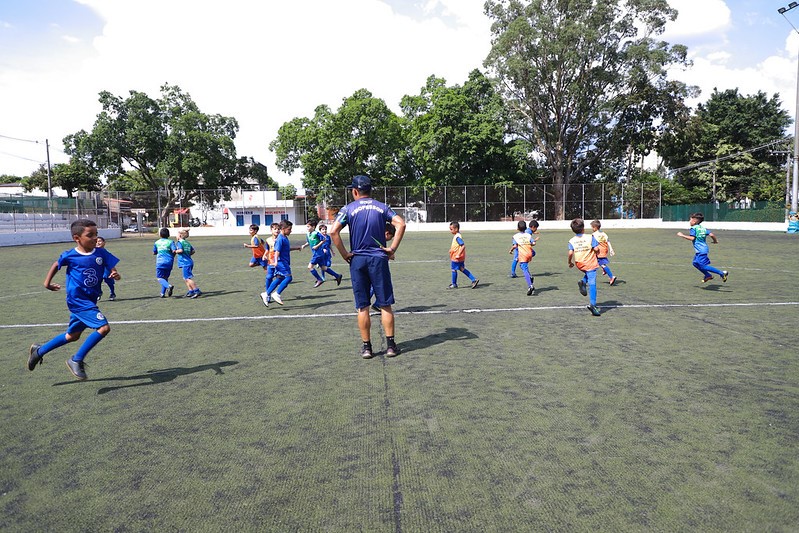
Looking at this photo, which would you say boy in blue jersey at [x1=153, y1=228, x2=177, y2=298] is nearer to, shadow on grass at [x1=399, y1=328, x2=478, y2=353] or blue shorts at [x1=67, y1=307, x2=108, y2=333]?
blue shorts at [x1=67, y1=307, x2=108, y2=333]

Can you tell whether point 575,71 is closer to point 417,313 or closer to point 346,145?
point 346,145

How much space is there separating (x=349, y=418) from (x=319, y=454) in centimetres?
65

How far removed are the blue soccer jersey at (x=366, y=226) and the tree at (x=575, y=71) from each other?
44.5 meters

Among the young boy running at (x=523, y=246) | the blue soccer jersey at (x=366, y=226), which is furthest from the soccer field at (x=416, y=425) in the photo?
the young boy running at (x=523, y=246)

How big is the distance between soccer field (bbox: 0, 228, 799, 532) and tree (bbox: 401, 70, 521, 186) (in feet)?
138

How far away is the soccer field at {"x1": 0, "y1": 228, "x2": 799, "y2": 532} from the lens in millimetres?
2857

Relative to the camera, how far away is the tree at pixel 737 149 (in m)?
58.2

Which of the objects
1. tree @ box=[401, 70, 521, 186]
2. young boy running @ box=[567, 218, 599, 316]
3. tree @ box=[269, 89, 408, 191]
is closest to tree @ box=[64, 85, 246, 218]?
tree @ box=[269, 89, 408, 191]

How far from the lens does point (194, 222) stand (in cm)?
4862

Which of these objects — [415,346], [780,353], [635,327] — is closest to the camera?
[780,353]

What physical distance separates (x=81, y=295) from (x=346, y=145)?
48541 mm

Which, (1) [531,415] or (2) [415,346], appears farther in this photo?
(2) [415,346]

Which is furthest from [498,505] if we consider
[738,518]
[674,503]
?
[738,518]

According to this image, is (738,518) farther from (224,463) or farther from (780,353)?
(780,353)
